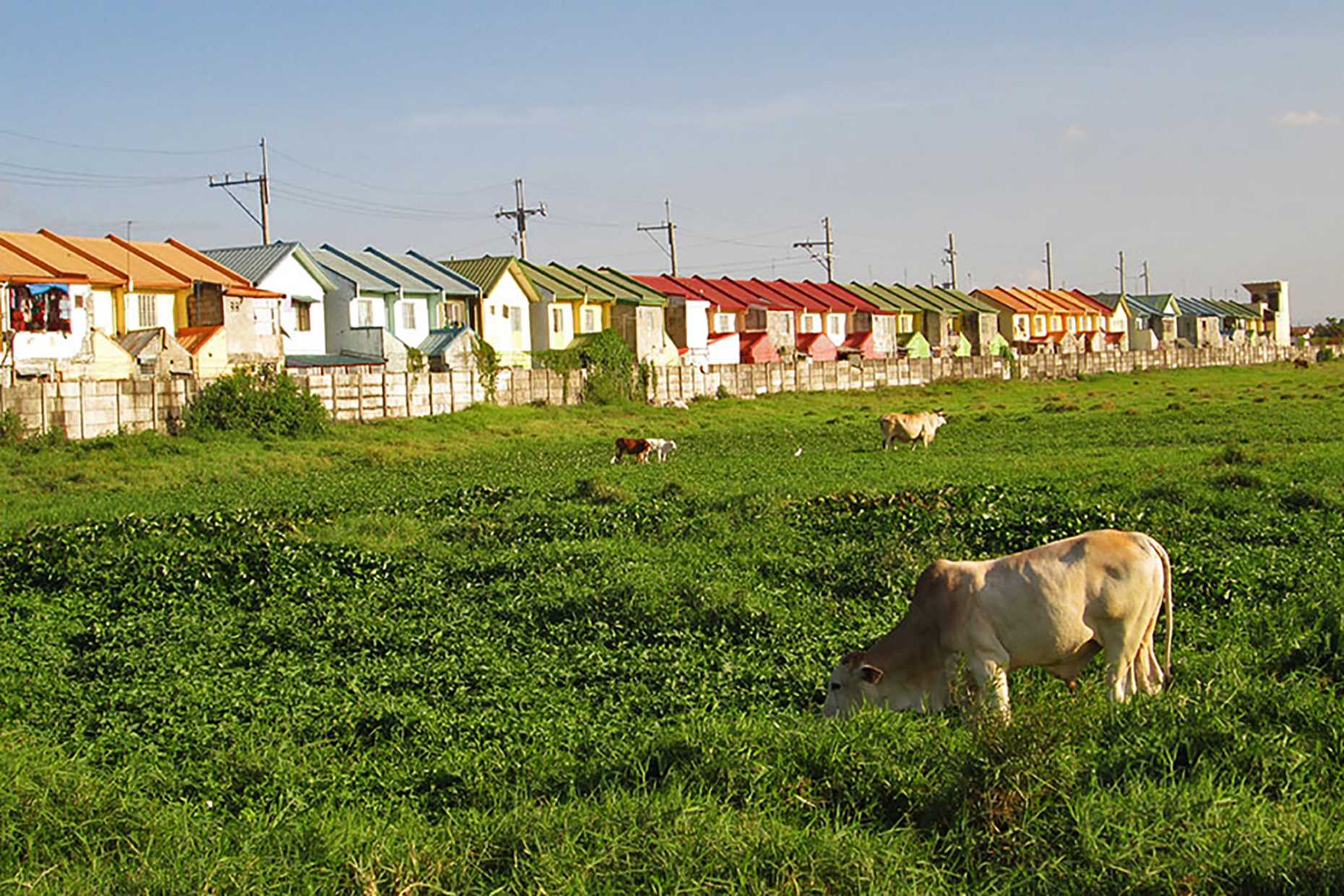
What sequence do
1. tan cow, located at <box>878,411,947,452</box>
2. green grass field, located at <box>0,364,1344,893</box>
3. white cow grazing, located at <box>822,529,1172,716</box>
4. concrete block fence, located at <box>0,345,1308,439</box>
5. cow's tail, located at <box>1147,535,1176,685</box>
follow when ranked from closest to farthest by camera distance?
green grass field, located at <box>0,364,1344,893</box> → white cow grazing, located at <box>822,529,1172,716</box> → cow's tail, located at <box>1147,535,1176,685</box> → tan cow, located at <box>878,411,947,452</box> → concrete block fence, located at <box>0,345,1308,439</box>

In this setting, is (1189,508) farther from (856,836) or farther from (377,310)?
(377,310)

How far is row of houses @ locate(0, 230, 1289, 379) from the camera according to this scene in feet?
135

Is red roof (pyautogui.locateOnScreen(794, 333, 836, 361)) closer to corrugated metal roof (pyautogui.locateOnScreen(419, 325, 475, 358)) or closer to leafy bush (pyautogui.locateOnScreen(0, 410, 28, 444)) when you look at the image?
corrugated metal roof (pyautogui.locateOnScreen(419, 325, 475, 358))

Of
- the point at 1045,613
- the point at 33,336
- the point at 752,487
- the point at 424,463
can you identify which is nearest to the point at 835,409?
the point at 424,463

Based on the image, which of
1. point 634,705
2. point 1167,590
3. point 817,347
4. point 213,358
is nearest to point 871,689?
point 634,705

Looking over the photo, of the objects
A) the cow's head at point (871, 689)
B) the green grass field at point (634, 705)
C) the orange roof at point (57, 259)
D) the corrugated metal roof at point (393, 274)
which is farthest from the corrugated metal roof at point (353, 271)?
the cow's head at point (871, 689)

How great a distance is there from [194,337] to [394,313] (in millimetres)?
12127

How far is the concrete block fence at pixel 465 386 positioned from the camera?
32344 millimetres

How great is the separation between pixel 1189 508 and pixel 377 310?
44.0m

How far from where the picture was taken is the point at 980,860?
6191 mm

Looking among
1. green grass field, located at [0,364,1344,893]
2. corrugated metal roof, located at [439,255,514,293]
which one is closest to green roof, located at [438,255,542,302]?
corrugated metal roof, located at [439,255,514,293]

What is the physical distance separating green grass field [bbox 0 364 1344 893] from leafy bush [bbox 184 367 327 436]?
1311 centimetres

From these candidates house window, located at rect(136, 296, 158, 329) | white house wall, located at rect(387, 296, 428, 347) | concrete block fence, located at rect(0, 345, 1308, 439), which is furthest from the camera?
white house wall, located at rect(387, 296, 428, 347)

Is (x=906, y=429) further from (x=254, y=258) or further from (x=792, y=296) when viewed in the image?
(x=792, y=296)
